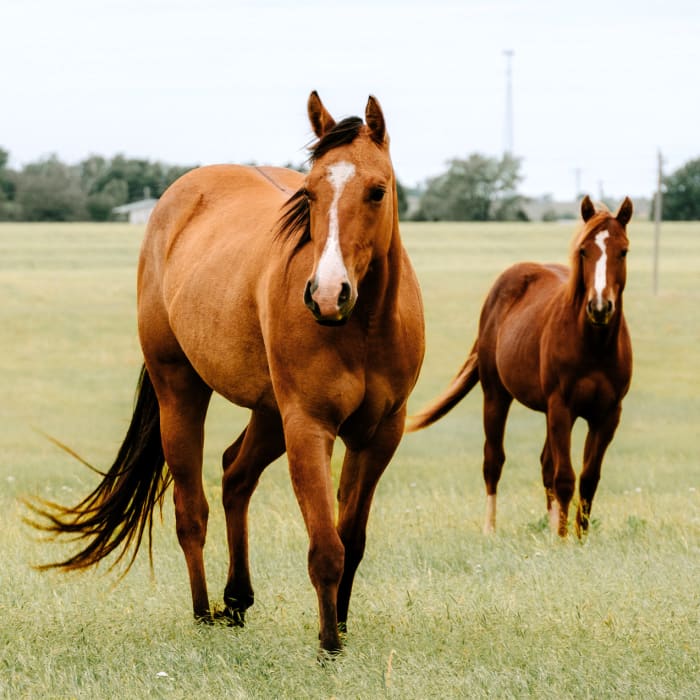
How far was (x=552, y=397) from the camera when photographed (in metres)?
8.41

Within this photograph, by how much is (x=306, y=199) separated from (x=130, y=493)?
231cm

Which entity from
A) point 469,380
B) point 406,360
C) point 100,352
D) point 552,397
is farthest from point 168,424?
point 100,352

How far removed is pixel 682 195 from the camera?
262 ft

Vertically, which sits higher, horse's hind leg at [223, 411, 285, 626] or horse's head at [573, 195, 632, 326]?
horse's head at [573, 195, 632, 326]

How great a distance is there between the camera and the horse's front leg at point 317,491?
4.41m

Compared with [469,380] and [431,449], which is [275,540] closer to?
[469,380]

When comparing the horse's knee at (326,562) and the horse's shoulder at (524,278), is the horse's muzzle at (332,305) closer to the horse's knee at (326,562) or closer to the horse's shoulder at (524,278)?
the horse's knee at (326,562)

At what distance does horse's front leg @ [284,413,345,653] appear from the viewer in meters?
4.41

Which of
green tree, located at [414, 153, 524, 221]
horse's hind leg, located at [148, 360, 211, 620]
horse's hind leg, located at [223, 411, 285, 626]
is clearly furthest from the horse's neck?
green tree, located at [414, 153, 524, 221]

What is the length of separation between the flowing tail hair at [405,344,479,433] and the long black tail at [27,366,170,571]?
3144 millimetres

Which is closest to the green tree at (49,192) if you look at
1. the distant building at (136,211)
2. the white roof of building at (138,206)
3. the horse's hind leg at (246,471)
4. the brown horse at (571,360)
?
the distant building at (136,211)

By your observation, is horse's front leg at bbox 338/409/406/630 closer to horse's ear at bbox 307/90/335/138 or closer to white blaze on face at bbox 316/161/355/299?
white blaze on face at bbox 316/161/355/299

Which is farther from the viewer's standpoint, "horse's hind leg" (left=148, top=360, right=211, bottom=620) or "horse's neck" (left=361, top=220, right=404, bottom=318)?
"horse's hind leg" (left=148, top=360, right=211, bottom=620)

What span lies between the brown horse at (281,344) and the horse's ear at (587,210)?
264 centimetres
